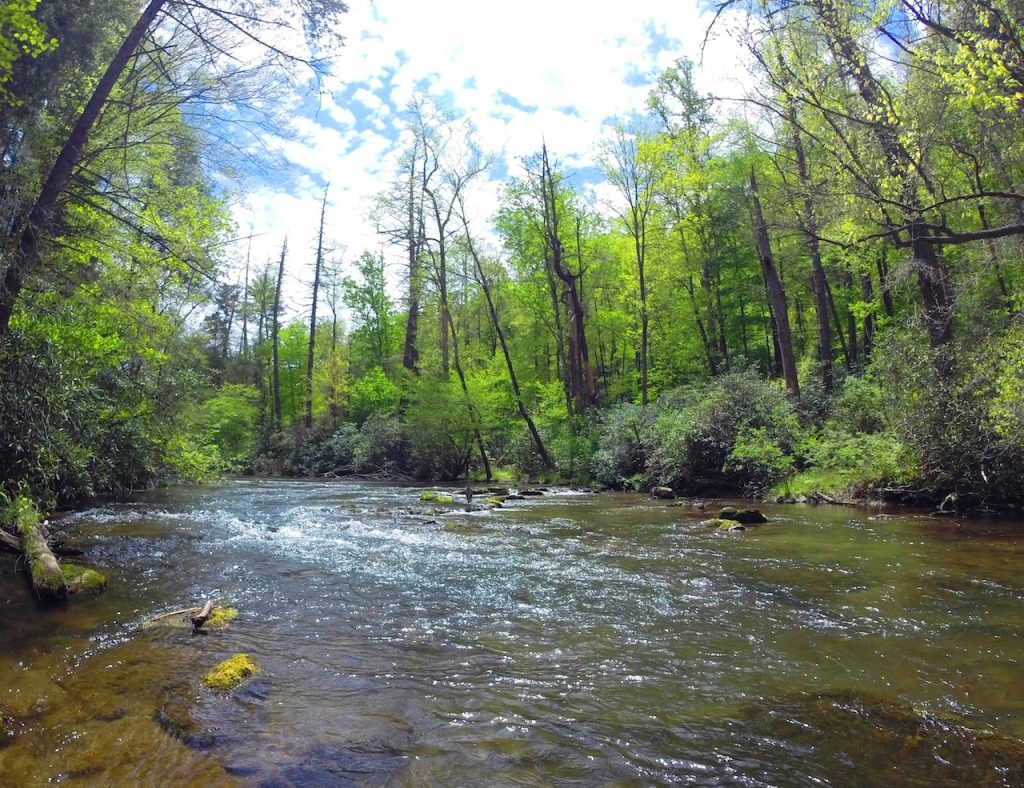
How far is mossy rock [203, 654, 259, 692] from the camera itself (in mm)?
4113

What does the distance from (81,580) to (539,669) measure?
17.1 feet

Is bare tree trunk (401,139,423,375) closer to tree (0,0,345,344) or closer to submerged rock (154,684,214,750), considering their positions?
tree (0,0,345,344)

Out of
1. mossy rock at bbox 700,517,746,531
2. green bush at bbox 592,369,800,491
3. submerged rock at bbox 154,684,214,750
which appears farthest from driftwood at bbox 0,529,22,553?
green bush at bbox 592,369,800,491

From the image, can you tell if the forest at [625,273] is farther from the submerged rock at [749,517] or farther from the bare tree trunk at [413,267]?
the submerged rock at [749,517]

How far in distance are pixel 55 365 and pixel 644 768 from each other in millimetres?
8890

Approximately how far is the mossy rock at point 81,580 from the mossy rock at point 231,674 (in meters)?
2.93

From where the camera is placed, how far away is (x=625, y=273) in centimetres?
2870

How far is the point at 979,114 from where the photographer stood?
27.0 ft

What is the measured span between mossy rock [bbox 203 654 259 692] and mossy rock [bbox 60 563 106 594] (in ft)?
9.61

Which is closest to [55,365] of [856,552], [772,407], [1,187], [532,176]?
[1,187]

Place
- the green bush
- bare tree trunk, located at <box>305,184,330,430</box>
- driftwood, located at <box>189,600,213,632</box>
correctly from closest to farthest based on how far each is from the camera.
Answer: driftwood, located at <box>189,600,213,632</box>
the green bush
bare tree trunk, located at <box>305,184,330,430</box>

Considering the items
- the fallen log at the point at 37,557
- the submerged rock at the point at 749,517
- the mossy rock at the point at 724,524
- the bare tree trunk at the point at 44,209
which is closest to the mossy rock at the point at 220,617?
the fallen log at the point at 37,557

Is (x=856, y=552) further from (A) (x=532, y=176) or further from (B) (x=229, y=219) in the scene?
(A) (x=532, y=176)

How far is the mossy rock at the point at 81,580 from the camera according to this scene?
20.6 ft
